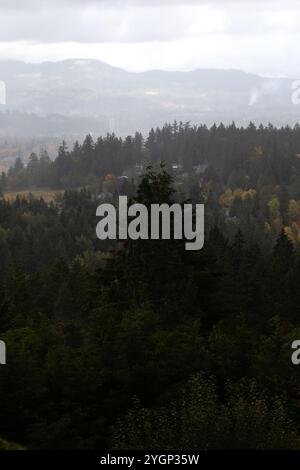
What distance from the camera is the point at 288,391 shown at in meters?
25.6

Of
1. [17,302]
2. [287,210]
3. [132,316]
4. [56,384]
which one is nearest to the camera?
[56,384]

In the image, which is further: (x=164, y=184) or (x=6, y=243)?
(x=6, y=243)

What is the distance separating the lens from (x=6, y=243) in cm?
12106

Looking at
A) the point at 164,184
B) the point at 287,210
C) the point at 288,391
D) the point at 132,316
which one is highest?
the point at 287,210

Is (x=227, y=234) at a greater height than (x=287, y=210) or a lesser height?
lesser

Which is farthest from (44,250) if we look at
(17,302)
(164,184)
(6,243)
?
(164,184)

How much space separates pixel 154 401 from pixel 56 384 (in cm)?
369

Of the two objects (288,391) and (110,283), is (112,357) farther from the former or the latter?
(110,283)

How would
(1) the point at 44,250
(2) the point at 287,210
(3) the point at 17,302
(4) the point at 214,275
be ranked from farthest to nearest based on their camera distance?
(2) the point at 287,210
(1) the point at 44,250
(3) the point at 17,302
(4) the point at 214,275

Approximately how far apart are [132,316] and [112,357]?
3337 millimetres
